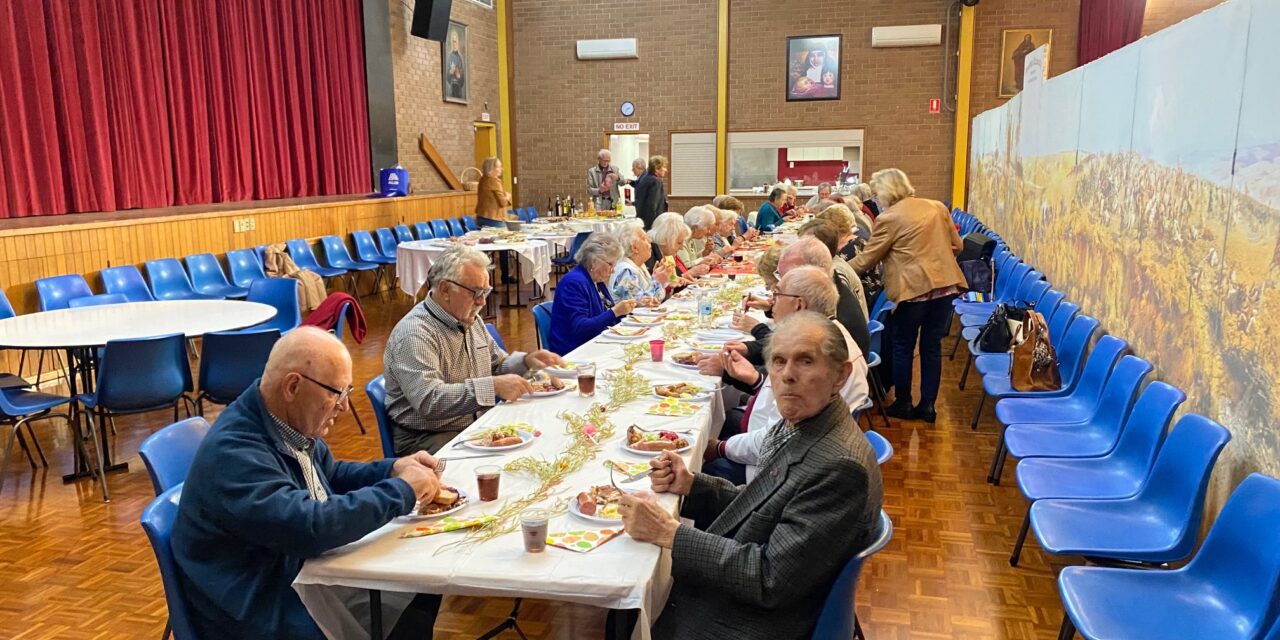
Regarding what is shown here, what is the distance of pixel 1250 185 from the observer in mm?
3039

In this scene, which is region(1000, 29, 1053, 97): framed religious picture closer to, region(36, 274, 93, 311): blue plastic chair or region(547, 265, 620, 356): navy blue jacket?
region(547, 265, 620, 356): navy blue jacket

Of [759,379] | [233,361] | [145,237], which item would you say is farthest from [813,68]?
[759,379]

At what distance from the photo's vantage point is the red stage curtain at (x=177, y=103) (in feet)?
25.7

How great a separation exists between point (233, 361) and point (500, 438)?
2.88 metres

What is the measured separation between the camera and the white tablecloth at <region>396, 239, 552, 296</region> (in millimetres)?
9938

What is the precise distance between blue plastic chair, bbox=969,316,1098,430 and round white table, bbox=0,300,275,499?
174 inches

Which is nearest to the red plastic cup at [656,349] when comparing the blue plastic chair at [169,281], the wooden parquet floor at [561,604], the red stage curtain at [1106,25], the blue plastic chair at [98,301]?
the wooden parquet floor at [561,604]

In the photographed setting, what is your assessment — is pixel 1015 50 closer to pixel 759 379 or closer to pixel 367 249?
pixel 367 249

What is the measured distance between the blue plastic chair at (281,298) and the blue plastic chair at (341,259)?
12.4 feet

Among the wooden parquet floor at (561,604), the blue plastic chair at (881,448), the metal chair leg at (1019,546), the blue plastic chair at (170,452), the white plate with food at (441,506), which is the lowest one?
the wooden parquet floor at (561,604)

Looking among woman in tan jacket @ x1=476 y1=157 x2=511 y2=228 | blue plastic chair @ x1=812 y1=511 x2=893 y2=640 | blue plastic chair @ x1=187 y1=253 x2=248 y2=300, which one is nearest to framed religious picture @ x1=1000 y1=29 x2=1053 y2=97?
woman in tan jacket @ x1=476 y1=157 x2=511 y2=228

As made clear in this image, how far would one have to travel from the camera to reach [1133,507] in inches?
124

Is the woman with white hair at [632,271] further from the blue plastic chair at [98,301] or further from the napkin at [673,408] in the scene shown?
the blue plastic chair at [98,301]

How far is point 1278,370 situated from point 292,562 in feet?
9.90
